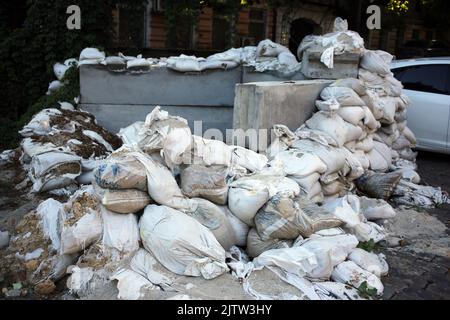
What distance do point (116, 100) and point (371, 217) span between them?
379 centimetres

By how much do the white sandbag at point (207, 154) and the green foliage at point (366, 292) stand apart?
134cm

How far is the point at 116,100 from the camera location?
672cm

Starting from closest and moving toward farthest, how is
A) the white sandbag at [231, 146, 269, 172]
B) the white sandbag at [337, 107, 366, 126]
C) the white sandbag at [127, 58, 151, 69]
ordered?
the white sandbag at [231, 146, 269, 172] → the white sandbag at [337, 107, 366, 126] → the white sandbag at [127, 58, 151, 69]

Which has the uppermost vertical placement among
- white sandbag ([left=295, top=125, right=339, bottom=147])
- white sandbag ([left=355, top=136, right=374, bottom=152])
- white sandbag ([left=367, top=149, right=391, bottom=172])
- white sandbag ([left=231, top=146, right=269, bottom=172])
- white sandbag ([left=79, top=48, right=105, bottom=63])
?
white sandbag ([left=79, top=48, right=105, bottom=63])

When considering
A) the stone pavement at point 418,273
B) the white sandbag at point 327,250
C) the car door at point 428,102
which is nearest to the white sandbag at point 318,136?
the stone pavement at point 418,273

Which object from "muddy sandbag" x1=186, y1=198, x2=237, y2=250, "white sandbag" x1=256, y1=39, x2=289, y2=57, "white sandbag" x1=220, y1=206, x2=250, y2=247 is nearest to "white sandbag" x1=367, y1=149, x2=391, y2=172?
"white sandbag" x1=256, y1=39, x2=289, y2=57

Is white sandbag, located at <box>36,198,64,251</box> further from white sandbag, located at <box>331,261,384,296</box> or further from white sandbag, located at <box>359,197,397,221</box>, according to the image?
white sandbag, located at <box>359,197,397,221</box>

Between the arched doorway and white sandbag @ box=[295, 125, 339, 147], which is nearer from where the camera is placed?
white sandbag @ box=[295, 125, 339, 147]

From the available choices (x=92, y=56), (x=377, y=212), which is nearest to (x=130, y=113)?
(x=92, y=56)

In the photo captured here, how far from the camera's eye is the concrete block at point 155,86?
6672 millimetres

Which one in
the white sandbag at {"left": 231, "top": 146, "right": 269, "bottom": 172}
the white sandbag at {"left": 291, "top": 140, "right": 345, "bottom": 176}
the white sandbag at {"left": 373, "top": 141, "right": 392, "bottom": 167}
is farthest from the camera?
the white sandbag at {"left": 373, "top": 141, "right": 392, "bottom": 167}

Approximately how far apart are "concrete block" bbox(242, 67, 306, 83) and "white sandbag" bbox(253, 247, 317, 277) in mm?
3456

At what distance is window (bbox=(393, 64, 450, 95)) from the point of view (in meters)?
7.07
